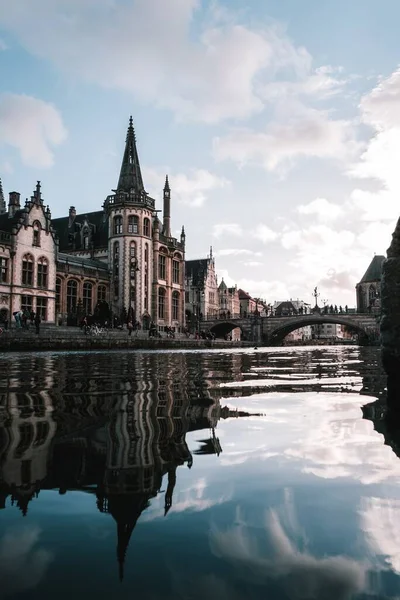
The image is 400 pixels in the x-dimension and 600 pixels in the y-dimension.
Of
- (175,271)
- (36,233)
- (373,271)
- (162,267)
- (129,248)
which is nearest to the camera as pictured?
(36,233)

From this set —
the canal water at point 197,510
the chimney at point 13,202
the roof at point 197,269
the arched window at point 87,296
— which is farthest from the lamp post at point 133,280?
the canal water at point 197,510

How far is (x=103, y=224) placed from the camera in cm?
5925

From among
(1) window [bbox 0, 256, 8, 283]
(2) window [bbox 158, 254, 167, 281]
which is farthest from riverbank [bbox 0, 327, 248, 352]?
(2) window [bbox 158, 254, 167, 281]

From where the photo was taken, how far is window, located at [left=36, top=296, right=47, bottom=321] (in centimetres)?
4269

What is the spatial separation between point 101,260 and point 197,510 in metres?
56.2

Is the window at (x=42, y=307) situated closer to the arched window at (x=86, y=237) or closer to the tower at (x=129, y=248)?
the tower at (x=129, y=248)

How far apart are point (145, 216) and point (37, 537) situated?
180 ft

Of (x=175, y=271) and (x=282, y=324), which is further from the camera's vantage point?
(x=282, y=324)

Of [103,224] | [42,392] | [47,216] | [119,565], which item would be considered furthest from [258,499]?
[103,224]

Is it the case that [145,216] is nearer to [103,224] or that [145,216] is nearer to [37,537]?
[103,224]

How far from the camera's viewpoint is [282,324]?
240ft

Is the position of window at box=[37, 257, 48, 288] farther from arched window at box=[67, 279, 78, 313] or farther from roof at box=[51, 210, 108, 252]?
roof at box=[51, 210, 108, 252]

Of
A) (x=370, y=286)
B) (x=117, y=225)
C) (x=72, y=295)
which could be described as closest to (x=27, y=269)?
(x=72, y=295)

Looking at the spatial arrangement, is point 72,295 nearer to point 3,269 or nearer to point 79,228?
point 3,269
